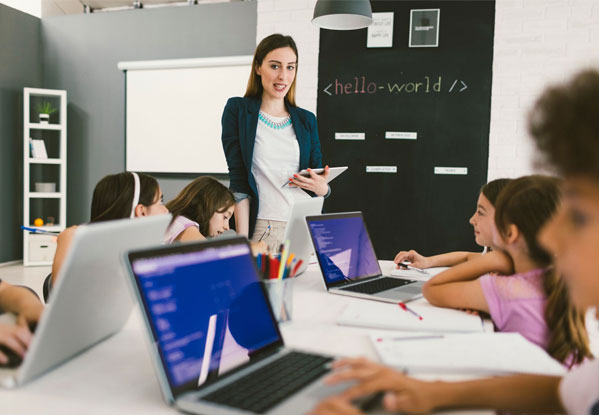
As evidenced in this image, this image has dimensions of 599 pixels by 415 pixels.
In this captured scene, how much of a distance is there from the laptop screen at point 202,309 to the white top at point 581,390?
0.48 metres

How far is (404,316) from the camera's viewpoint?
48.5 inches

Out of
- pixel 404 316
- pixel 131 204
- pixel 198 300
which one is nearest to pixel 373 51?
pixel 131 204

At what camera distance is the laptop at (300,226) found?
62.7 inches

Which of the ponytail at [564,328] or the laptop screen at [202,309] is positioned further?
the ponytail at [564,328]

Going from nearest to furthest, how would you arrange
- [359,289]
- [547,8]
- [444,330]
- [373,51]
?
[444,330] < [359,289] < [547,8] < [373,51]

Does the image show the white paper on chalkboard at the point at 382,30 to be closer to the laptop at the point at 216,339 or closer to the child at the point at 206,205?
the child at the point at 206,205

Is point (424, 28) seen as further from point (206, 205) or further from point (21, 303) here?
point (21, 303)

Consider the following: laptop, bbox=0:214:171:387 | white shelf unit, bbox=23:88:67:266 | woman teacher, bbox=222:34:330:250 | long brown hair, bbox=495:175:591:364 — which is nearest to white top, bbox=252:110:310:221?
woman teacher, bbox=222:34:330:250

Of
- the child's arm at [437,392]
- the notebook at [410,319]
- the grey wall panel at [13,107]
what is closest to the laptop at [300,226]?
the notebook at [410,319]

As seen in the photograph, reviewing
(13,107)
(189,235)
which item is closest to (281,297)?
(189,235)

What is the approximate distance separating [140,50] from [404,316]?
15.6ft

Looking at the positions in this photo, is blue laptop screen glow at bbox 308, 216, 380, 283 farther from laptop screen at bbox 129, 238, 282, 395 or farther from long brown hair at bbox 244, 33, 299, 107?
long brown hair at bbox 244, 33, 299, 107

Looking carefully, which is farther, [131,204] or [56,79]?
[56,79]

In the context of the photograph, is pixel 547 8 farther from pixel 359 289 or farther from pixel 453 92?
pixel 359 289
